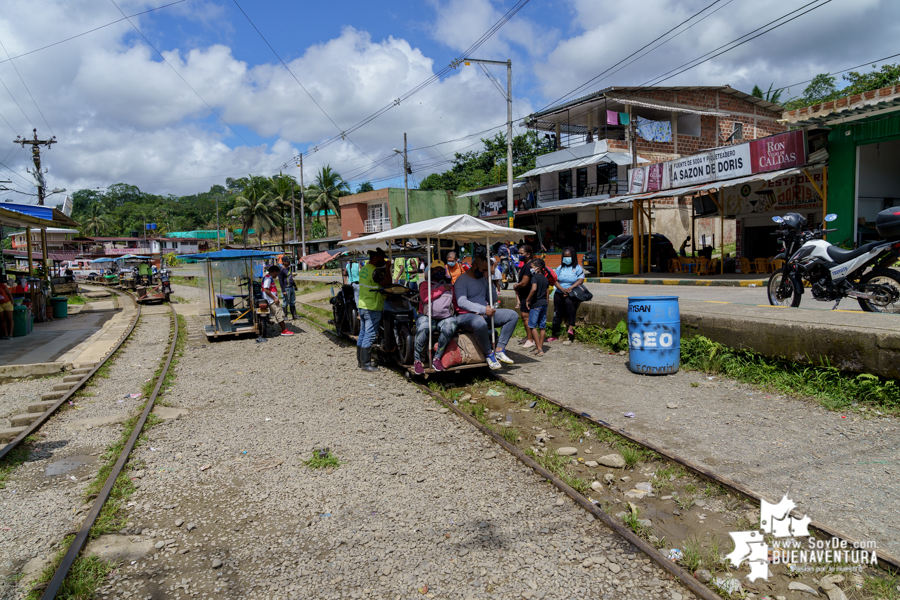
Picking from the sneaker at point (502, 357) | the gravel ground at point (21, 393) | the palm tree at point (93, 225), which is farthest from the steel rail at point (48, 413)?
the palm tree at point (93, 225)

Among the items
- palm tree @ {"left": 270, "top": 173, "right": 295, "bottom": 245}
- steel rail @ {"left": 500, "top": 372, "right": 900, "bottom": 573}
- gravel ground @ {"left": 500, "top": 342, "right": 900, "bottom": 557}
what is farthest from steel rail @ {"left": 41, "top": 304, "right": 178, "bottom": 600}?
palm tree @ {"left": 270, "top": 173, "right": 295, "bottom": 245}

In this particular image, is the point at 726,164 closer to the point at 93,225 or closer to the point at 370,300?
the point at 370,300

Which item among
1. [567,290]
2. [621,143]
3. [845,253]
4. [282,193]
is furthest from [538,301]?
[282,193]

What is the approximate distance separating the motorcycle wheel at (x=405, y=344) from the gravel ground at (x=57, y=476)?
367 centimetres

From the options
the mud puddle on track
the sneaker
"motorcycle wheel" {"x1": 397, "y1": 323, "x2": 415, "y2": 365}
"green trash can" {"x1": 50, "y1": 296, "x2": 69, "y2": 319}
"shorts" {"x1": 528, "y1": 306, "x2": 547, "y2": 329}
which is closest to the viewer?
the mud puddle on track

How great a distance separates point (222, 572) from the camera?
351cm

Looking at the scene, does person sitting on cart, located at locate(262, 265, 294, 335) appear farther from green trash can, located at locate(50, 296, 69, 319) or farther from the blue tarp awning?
green trash can, located at locate(50, 296, 69, 319)

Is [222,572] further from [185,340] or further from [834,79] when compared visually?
[834,79]

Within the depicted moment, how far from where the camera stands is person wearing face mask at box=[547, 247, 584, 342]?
1021cm

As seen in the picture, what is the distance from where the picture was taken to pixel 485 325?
775cm

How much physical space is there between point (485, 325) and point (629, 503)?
3.84m

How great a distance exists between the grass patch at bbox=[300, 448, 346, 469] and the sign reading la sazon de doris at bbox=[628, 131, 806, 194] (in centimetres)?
1586

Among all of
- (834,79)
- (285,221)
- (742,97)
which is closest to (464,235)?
(742,97)

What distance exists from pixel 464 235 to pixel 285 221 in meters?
54.7
